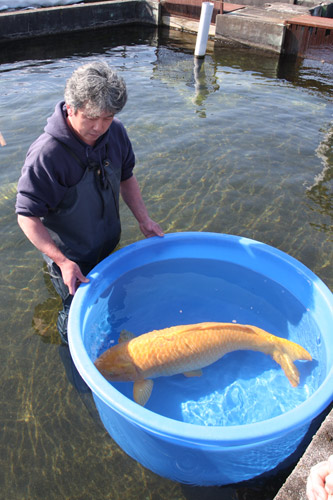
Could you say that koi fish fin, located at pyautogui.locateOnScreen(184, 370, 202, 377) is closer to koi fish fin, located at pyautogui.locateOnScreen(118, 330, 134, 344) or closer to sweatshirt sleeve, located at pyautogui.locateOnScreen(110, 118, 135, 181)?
koi fish fin, located at pyautogui.locateOnScreen(118, 330, 134, 344)

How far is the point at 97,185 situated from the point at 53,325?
1.62m

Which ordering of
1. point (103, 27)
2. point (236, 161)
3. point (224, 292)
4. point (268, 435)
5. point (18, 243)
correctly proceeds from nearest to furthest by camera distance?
point (268, 435) → point (224, 292) → point (18, 243) → point (236, 161) → point (103, 27)

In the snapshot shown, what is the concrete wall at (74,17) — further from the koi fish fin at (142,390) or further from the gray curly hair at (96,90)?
the koi fish fin at (142,390)

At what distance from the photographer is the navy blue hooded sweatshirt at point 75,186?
2.65 meters

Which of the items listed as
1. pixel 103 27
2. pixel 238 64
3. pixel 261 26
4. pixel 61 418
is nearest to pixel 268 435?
pixel 61 418

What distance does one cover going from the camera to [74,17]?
13.1 meters

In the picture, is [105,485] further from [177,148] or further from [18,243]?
[177,148]

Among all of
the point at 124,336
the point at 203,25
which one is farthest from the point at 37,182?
the point at 203,25

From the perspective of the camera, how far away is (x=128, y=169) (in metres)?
3.38

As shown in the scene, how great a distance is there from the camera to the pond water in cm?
291

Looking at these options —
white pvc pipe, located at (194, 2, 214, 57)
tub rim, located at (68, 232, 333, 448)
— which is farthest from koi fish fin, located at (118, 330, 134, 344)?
white pvc pipe, located at (194, 2, 214, 57)

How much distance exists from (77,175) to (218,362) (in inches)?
78.6

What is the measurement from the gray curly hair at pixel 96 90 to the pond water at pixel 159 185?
221 cm

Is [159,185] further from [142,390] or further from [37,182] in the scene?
[142,390]
